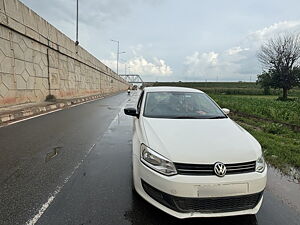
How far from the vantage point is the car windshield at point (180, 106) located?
3.84 metres

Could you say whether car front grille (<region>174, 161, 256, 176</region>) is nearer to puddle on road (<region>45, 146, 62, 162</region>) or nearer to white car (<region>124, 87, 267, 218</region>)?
white car (<region>124, 87, 267, 218</region>)

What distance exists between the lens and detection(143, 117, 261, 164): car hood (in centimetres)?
248

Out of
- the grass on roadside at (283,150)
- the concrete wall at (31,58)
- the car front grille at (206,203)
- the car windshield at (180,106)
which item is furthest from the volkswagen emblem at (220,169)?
the concrete wall at (31,58)

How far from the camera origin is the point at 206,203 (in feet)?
7.88

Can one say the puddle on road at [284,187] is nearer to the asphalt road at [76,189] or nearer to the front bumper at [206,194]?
the asphalt road at [76,189]

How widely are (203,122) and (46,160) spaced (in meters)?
3.18

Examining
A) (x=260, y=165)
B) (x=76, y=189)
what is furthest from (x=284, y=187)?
(x=76, y=189)

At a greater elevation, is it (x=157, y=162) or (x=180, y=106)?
(x=180, y=106)

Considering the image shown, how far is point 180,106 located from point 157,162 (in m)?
1.80

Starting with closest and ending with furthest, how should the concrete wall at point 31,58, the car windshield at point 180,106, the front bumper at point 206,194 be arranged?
the front bumper at point 206,194 < the car windshield at point 180,106 < the concrete wall at point 31,58

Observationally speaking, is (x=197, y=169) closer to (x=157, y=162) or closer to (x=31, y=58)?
(x=157, y=162)

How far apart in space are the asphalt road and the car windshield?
1224mm

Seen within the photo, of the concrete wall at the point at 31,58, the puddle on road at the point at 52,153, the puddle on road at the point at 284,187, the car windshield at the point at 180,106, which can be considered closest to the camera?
the puddle on road at the point at 284,187

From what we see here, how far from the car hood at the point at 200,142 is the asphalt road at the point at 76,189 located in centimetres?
77
